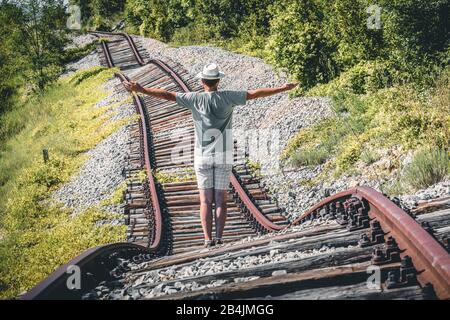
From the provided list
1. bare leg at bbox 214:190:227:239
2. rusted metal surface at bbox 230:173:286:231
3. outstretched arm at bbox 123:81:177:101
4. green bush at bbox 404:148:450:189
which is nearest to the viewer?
outstretched arm at bbox 123:81:177:101

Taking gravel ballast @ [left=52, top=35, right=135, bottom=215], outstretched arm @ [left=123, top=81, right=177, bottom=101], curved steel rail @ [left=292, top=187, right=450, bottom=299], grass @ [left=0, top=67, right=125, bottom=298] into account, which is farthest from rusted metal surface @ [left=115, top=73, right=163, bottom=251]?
curved steel rail @ [left=292, top=187, right=450, bottom=299]

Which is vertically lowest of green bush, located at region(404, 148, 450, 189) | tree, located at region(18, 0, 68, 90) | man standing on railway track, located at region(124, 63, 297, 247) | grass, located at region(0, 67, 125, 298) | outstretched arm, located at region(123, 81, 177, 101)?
grass, located at region(0, 67, 125, 298)

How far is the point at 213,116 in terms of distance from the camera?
5594 mm

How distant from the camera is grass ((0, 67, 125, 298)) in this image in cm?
816

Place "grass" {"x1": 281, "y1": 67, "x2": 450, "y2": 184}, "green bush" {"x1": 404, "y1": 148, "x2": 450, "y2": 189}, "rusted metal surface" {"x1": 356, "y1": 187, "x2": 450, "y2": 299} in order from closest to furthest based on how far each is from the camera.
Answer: "rusted metal surface" {"x1": 356, "y1": 187, "x2": 450, "y2": 299} → "green bush" {"x1": 404, "y1": 148, "x2": 450, "y2": 189} → "grass" {"x1": 281, "y1": 67, "x2": 450, "y2": 184}

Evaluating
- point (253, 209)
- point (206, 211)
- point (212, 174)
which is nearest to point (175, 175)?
point (253, 209)

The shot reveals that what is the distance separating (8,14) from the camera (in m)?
25.6

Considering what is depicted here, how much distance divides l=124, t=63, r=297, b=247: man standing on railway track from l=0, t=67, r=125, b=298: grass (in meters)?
2.88

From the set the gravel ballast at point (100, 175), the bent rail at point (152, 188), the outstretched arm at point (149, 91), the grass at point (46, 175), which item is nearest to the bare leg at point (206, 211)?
the outstretched arm at point (149, 91)

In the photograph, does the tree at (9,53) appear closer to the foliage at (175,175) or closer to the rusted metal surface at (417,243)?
the foliage at (175,175)

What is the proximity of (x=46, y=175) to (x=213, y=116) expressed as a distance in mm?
7693

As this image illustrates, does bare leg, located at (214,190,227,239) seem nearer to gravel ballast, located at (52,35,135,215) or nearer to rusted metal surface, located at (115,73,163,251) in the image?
rusted metal surface, located at (115,73,163,251)
